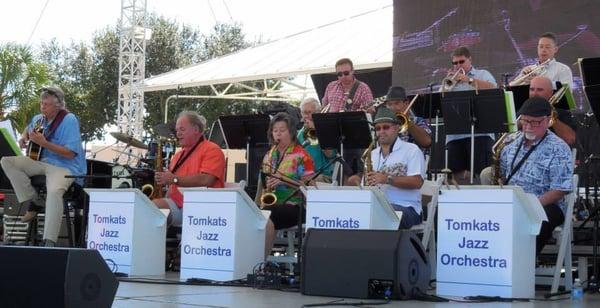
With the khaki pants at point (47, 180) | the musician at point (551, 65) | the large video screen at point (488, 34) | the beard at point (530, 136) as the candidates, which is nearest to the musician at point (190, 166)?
the khaki pants at point (47, 180)

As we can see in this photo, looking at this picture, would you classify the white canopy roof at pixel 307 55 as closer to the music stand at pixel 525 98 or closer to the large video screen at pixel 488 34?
the large video screen at pixel 488 34

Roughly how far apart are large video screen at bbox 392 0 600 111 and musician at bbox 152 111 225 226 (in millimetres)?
3890

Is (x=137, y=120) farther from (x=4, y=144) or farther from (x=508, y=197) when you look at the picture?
(x=508, y=197)

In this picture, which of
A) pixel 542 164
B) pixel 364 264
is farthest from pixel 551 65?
pixel 364 264

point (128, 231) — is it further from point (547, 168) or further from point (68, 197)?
point (547, 168)

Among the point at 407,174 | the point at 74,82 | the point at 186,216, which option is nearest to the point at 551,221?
the point at 407,174

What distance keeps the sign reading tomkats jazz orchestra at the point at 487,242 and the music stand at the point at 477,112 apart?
1.15 metres

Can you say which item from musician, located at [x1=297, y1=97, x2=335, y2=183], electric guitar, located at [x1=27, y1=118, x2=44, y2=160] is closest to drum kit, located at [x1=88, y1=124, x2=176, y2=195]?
electric guitar, located at [x1=27, y1=118, x2=44, y2=160]

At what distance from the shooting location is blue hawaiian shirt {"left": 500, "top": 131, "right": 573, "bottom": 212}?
6.11 metres

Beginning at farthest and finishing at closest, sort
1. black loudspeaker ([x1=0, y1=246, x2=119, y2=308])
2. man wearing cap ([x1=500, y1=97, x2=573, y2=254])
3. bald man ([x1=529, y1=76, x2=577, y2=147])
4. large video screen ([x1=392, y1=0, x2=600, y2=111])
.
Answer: large video screen ([x1=392, y1=0, x2=600, y2=111])
bald man ([x1=529, y1=76, x2=577, y2=147])
man wearing cap ([x1=500, y1=97, x2=573, y2=254])
black loudspeaker ([x1=0, y1=246, x2=119, y2=308])

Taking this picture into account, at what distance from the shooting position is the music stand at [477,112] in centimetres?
666

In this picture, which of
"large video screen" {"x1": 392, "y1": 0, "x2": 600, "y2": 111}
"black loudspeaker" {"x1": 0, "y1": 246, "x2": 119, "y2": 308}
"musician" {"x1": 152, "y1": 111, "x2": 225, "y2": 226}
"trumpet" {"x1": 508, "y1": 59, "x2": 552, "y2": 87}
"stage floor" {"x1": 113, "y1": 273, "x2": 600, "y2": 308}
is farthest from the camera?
"large video screen" {"x1": 392, "y1": 0, "x2": 600, "y2": 111}

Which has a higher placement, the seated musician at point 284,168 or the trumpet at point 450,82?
the trumpet at point 450,82

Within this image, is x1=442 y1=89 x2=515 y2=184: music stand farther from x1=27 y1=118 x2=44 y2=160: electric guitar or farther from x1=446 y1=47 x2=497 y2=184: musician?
x1=27 y1=118 x2=44 y2=160: electric guitar
